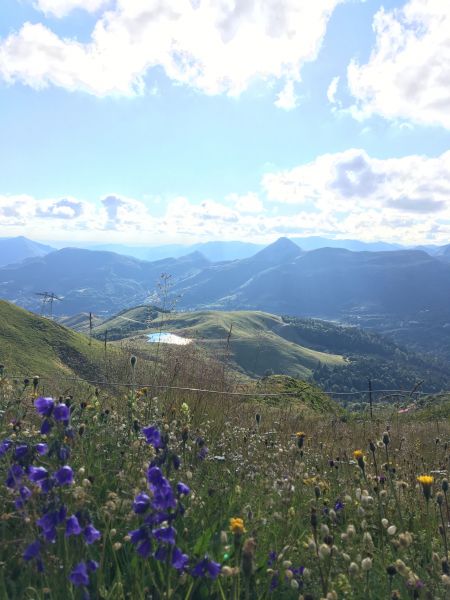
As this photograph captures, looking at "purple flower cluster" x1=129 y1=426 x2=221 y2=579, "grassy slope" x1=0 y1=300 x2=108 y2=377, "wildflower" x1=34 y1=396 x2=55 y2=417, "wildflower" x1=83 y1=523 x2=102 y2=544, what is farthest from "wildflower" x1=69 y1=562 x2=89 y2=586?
"grassy slope" x1=0 y1=300 x2=108 y2=377

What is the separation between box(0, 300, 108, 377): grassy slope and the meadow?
72.4ft

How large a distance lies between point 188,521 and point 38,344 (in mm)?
31160

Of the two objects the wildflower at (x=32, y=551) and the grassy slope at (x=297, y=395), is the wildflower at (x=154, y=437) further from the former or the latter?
the grassy slope at (x=297, y=395)

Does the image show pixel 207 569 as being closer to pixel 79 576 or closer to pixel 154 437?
pixel 79 576

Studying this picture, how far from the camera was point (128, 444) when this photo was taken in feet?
14.9

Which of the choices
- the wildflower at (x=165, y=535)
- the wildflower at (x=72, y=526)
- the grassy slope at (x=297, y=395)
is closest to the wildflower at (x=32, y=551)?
the wildflower at (x=72, y=526)

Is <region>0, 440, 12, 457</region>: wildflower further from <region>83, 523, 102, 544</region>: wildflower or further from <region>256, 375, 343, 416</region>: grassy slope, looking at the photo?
<region>256, 375, 343, 416</region>: grassy slope

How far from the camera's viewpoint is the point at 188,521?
333 centimetres

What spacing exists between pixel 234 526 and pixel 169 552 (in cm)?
30

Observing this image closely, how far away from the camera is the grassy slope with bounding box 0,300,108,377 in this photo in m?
26.9

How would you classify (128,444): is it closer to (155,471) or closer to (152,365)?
(155,471)

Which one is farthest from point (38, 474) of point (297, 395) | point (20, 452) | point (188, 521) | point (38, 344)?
point (38, 344)

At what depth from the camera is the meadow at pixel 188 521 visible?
2.17 metres

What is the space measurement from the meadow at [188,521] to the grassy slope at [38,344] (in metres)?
22.1
